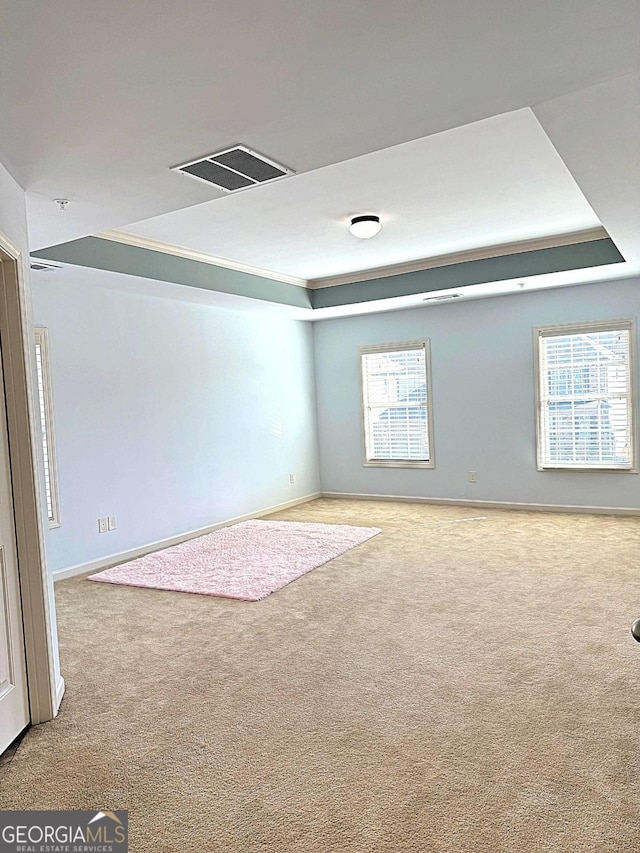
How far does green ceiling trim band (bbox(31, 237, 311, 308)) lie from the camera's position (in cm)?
443

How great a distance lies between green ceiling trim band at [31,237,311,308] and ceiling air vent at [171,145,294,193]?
6.04ft

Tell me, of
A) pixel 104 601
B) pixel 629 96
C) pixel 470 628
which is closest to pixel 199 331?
pixel 104 601

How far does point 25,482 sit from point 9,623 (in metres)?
0.58

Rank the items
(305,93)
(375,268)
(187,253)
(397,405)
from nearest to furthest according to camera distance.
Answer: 1. (305,93)
2. (187,253)
3. (375,268)
4. (397,405)

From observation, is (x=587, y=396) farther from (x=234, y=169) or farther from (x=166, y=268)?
(x=234, y=169)

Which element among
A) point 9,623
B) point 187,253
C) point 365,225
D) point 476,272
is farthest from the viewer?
point 476,272

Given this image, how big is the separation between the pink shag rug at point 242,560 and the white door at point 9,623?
1.76m

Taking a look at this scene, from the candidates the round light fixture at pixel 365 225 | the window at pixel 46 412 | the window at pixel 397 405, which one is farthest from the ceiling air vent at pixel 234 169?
the window at pixel 397 405

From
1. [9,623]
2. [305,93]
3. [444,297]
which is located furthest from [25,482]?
[444,297]

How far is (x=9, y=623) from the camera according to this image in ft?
8.40

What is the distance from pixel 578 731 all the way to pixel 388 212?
11.7 ft

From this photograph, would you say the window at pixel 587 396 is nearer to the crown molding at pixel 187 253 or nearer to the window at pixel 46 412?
the crown molding at pixel 187 253

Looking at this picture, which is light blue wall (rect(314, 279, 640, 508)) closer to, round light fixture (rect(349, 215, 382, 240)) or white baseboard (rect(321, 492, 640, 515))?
white baseboard (rect(321, 492, 640, 515))

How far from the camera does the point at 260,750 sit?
2.37 metres
